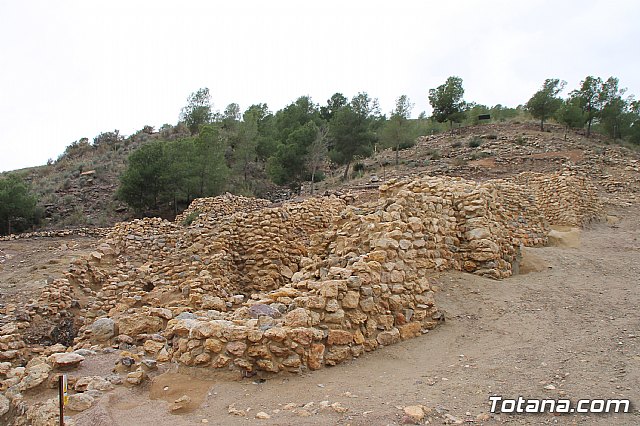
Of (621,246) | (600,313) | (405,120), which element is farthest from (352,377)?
(405,120)

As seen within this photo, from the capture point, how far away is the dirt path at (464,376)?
346 centimetres

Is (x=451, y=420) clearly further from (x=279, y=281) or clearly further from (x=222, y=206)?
(x=222, y=206)

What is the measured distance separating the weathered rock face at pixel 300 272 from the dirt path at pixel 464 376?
0.26 metres

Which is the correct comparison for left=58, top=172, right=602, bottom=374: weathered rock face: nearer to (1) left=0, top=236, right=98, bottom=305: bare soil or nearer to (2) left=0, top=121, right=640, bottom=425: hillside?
(2) left=0, top=121, right=640, bottom=425: hillside

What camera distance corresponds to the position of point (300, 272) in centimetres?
609

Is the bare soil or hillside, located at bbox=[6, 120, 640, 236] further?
hillside, located at bbox=[6, 120, 640, 236]

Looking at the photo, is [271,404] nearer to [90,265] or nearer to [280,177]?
[90,265]

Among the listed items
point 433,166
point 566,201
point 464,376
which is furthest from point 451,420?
point 433,166

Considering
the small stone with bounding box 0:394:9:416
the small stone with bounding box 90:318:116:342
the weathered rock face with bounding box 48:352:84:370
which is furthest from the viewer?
the small stone with bounding box 90:318:116:342

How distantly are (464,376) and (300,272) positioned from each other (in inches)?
105

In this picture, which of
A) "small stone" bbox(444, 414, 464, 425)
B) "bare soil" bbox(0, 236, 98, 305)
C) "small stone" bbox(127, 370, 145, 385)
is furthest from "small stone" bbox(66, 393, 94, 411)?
"bare soil" bbox(0, 236, 98, 305)

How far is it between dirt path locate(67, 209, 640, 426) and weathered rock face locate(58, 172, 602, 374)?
10.4 inches

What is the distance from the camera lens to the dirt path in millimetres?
3457

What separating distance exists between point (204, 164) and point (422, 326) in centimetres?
1886
